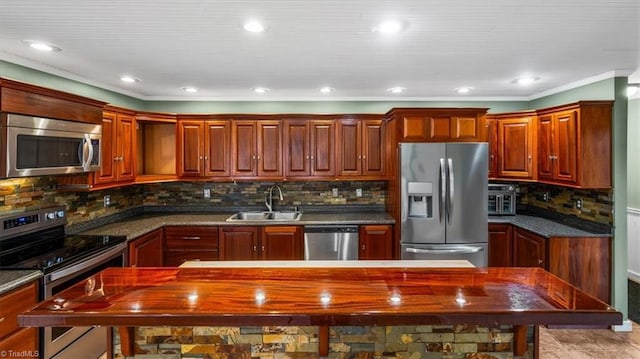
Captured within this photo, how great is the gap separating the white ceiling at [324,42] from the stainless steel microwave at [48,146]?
570mm

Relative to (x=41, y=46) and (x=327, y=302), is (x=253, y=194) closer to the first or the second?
(x=41, y=46)

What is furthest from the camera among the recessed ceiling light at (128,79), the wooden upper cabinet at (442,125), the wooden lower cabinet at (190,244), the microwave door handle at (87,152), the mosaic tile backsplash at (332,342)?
the wooden lower cabinet at (190,244)

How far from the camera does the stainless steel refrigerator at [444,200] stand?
3648 mm

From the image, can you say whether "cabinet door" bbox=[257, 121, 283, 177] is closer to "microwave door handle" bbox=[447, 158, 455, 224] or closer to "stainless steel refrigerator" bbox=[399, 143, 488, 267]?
"stainless steel refrigerator" bbox=[399, 143, 488, 267]

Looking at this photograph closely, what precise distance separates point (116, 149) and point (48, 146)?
93 cm

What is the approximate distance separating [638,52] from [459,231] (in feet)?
6.81

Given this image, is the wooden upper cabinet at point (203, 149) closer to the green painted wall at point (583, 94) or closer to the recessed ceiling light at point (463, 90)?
the recessed ceiling light at point (463, 90)

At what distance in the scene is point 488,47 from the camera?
260 centimetres

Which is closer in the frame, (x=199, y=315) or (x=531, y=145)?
(x=199, y=315)

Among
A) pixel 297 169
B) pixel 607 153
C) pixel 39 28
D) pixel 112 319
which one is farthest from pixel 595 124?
pixel 39 28

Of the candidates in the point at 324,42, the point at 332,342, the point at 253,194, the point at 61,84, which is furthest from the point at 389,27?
the point at 61,84

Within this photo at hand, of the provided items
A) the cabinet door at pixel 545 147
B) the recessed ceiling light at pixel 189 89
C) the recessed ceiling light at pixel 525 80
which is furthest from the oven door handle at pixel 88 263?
the cabinet door at pixel 545 147

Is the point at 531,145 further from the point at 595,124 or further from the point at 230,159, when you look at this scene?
the point at 230,159

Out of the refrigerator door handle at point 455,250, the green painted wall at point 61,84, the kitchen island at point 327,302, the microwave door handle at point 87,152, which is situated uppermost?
the green painted wall at point 61,84
